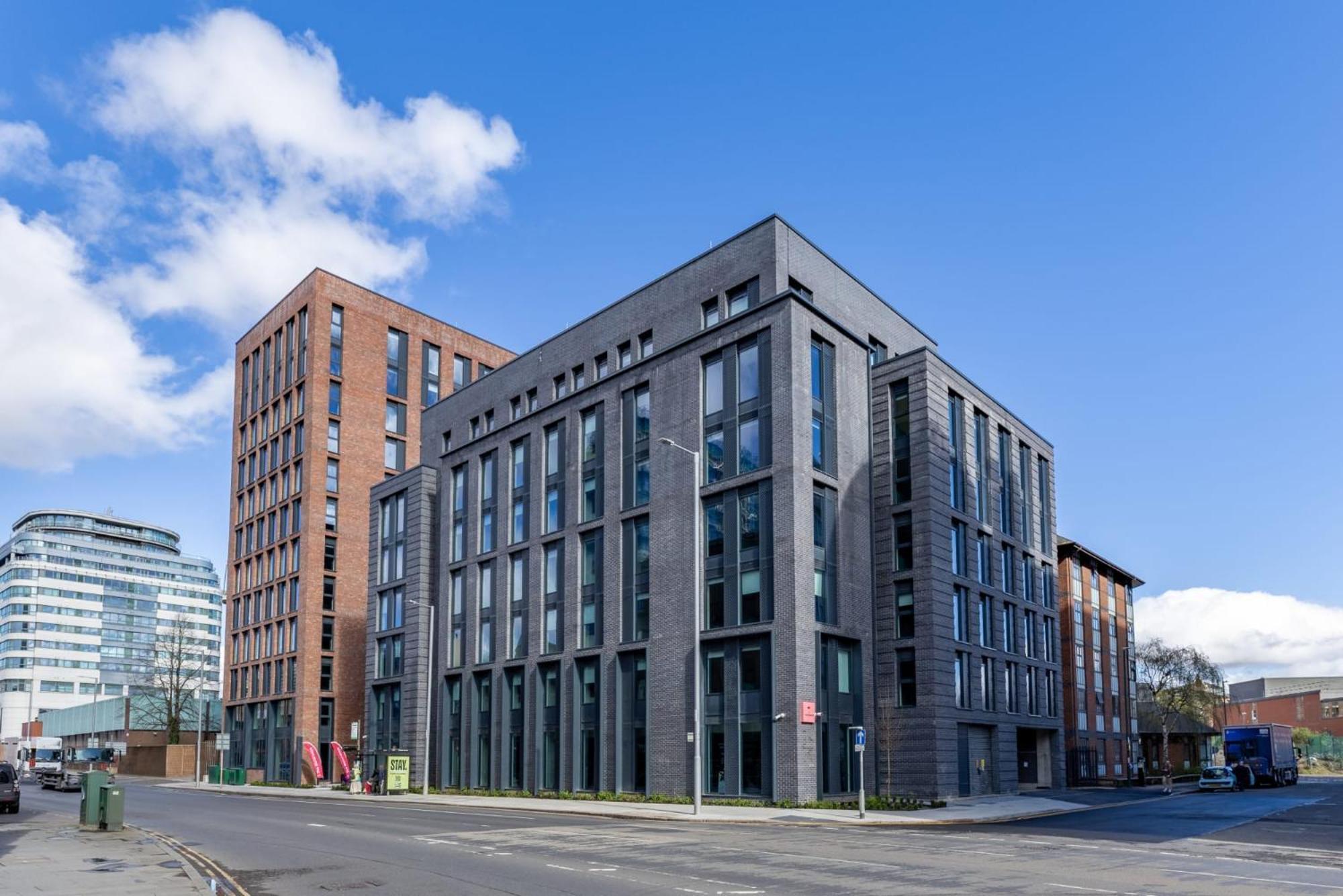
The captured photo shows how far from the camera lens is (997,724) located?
52500mm

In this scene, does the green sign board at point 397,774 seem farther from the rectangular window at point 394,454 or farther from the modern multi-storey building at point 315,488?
the rectangular window at point 394,454

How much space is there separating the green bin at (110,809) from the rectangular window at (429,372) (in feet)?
201

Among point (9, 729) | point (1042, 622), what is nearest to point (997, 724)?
point (1042, 622)

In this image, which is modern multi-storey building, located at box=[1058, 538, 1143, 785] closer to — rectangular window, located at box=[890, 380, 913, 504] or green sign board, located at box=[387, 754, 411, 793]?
rectangular window, located at box=[890, 380, 913, 504]

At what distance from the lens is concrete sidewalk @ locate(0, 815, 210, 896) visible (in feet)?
56.6

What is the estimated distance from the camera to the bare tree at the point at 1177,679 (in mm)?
89562

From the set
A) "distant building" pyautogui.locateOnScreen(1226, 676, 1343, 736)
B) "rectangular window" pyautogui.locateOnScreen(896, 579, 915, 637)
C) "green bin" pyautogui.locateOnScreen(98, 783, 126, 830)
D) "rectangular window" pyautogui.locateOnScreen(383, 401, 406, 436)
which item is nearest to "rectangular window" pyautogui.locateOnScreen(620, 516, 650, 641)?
"rectangular window" pyautogui.locateOnScreen(896, 579, 915, 637)

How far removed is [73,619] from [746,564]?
174m

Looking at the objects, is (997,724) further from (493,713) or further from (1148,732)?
(1148,732)

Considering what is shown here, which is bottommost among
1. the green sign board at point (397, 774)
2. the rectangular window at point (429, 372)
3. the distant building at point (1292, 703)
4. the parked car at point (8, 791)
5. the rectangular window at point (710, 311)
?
the distant building at point (1292, 703)

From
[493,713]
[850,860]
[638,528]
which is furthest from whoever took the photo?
[493,713]

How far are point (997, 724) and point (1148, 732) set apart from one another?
41326mm

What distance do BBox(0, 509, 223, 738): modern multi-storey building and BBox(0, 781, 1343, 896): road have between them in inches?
6027

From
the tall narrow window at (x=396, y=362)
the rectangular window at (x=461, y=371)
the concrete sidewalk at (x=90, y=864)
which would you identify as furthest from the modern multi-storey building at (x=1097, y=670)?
the concrete sidewalk at (x=90, y=864)
